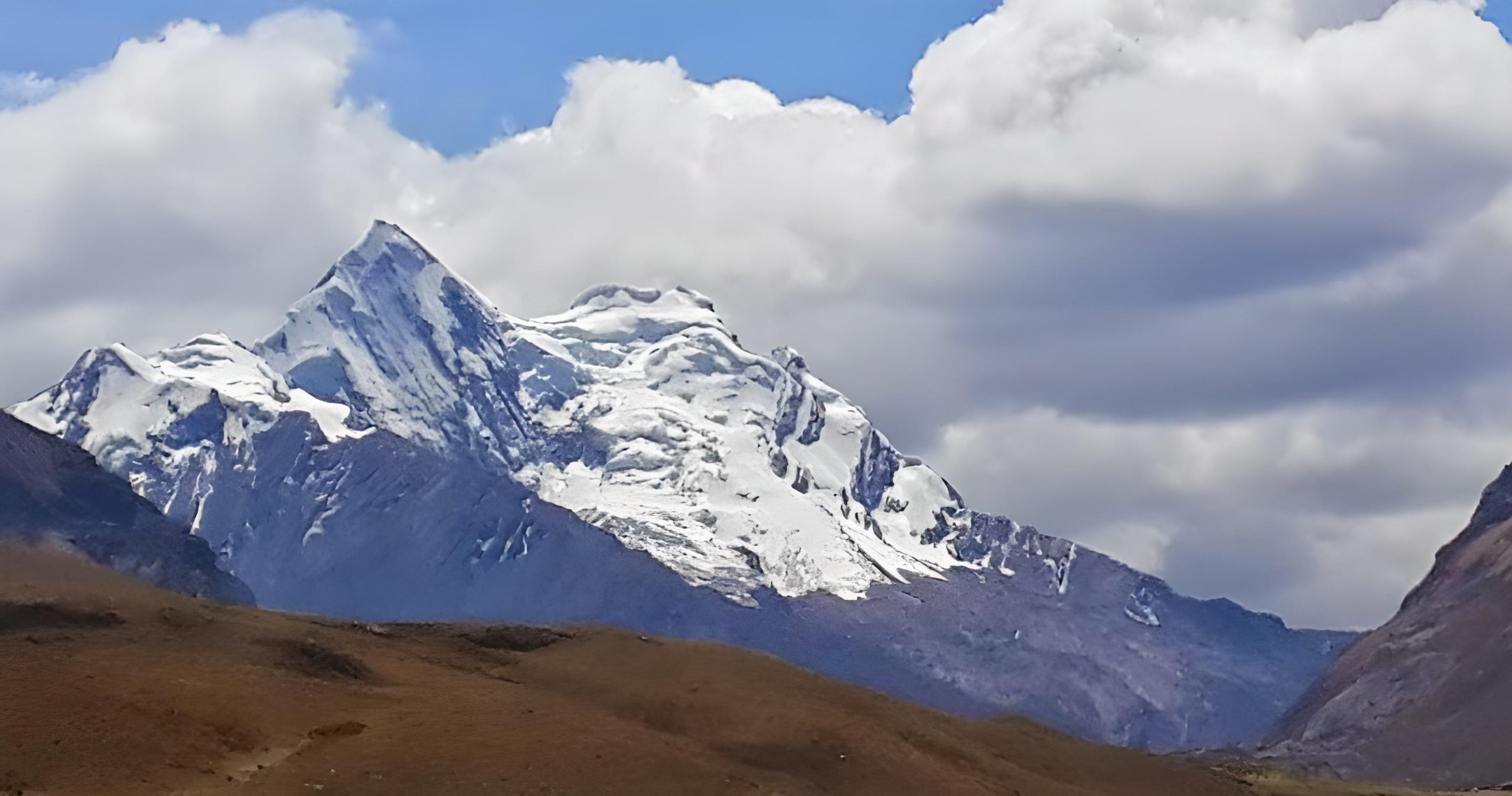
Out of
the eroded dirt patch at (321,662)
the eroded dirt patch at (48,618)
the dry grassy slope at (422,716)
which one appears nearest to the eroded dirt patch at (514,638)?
the dry grassy slope at (422,716)

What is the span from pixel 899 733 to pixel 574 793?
1095 inches

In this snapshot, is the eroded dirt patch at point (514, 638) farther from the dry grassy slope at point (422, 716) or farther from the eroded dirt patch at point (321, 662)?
the eroded dirt patch at point (321, 662)

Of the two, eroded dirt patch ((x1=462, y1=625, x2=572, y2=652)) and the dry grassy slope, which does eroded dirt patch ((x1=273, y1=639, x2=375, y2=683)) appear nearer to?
the dry grassy slope

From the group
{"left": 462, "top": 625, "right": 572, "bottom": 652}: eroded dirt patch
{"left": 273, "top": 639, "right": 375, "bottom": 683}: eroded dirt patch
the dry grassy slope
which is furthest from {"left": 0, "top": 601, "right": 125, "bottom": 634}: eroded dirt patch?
{"left": 462, "top": 625, "right": 572, "bottom": 652}: eroded dirt patch

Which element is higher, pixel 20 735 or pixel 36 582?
pixel 36 582

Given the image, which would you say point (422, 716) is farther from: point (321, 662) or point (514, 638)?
point (514, 638)

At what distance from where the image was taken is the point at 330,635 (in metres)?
123

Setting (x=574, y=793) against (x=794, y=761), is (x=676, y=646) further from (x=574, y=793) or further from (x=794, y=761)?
(x=574, y=793)

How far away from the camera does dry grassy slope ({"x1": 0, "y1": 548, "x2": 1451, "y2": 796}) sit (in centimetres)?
10038

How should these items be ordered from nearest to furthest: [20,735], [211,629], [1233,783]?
1. [20,735]
2. [211,629]
3. [1233,783]

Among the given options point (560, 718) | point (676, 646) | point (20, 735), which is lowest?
point (20, 735)

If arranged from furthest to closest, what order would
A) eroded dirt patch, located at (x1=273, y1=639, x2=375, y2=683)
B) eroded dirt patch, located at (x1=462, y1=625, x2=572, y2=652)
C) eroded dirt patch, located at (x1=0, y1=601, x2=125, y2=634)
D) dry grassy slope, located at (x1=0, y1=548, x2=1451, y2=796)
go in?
eroded dirt patch, located at (x1=462, y1=625, x2=572, y2=652) < eroded dirt patch, located at (x1=273, y1=639, x2=375, y2=683) < eroded dirt patch, located at (x1=0, y1=601, x2=125, y2=634) < dry grassy slope, located at (x1=0, y1=548, x2=1451, y2=796)

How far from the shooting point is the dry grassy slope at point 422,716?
10038cm

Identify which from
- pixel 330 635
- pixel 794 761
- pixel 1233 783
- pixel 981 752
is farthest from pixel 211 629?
pixel 1233 783
